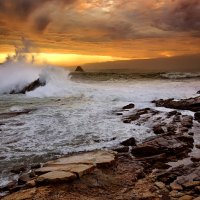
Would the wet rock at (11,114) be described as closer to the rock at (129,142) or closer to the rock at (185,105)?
the rock at (129,142)

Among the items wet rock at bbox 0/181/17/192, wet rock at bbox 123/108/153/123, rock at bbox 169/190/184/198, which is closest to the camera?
rock at bbox 169/190/184/198

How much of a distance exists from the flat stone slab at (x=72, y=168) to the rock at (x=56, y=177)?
0.19 m

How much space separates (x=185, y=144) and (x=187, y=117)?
11.5 feet

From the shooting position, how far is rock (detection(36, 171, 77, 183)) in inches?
216

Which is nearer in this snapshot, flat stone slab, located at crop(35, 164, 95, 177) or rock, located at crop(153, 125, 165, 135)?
flat stone slab, located at crop(35, 164, 95, 177)

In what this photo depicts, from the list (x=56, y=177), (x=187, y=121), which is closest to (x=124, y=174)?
(x=56, y=177)

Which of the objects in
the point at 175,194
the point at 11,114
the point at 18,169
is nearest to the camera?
the point at 175,194

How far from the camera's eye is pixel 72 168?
19.8 ft

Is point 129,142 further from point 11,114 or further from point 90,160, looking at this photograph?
point 11,114

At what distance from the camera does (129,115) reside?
39.2 feet

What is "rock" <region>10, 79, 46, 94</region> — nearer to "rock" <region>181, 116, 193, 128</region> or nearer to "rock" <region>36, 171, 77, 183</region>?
"rock" <region>181, 116, 193, 128</region>

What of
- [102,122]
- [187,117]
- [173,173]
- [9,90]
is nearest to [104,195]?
[173,173]

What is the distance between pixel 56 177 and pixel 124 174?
1405 millimetres

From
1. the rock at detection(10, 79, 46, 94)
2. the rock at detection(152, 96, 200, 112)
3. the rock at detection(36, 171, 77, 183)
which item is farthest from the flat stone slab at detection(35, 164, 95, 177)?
the rock at detection(10, 79, 46, 94)
